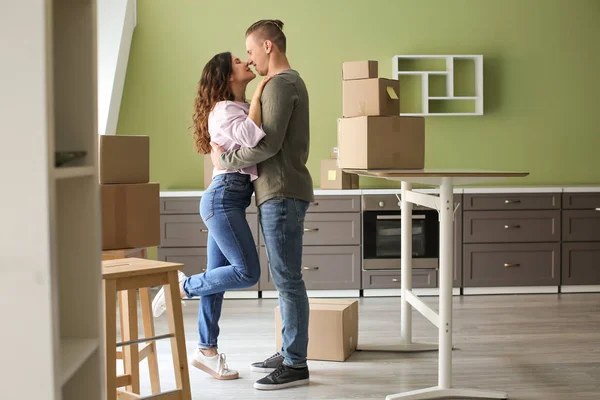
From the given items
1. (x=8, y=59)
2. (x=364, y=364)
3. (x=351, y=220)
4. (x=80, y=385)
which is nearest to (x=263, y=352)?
(x=364, y=364)

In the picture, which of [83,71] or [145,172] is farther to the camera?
[145,172]

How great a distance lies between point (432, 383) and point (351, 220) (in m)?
2.32

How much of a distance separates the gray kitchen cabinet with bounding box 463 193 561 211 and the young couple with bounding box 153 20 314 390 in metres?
2.71

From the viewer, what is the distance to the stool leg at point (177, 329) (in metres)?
2.69

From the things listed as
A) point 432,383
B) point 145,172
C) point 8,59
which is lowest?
point 432,383

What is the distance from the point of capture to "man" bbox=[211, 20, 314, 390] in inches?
124

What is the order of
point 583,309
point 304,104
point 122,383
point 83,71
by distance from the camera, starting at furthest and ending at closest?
point 583,309
point 304,104
point 122,383
point 83,71

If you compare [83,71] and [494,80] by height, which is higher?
[494,80]

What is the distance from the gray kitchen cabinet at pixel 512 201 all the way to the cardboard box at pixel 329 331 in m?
2.18

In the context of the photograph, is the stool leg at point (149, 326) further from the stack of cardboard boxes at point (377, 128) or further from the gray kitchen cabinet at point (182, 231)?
the gray kitchen cabinet at point (182, 231)

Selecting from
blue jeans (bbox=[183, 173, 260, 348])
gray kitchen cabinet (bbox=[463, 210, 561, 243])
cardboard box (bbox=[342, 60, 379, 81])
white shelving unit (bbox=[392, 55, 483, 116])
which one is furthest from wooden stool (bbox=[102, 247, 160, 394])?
white shelving unit (bbox=[392, 55, 483, 116])

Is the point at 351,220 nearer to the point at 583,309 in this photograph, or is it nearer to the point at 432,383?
the point at 583,309

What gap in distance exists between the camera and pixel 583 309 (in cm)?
516

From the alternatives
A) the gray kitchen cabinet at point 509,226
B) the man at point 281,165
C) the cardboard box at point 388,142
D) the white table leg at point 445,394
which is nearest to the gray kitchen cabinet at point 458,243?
the gray kitchen cabinet at point 509,226
